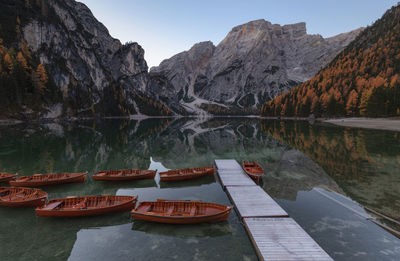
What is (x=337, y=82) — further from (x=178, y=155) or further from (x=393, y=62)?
(x=178, y=155)

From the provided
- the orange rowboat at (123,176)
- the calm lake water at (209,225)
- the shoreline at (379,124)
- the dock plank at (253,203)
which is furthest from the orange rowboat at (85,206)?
the shoreline at (379,124)

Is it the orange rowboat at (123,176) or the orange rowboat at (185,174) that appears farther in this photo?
the orange rowboat at (185,174)

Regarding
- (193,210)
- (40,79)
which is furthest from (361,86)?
(40,79)

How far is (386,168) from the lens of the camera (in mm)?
26969

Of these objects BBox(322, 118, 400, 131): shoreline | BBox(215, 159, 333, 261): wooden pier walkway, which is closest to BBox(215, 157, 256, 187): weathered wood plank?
BBox(215, 159, 333, 261): wooden pier walkway

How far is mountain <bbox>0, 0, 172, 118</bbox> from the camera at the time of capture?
9206 centimetres

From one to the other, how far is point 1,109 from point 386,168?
123369 mm

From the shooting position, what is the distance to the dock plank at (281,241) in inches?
408

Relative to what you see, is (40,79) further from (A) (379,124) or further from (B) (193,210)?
(A) (379,124)

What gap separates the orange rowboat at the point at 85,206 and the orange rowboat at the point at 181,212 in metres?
1.64

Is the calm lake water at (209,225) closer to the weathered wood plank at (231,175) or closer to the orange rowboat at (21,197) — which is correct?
the orange rowboat at (21,197)

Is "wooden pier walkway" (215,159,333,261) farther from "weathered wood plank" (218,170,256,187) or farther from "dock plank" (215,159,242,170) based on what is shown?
"dock plank" (215,159,242,170)

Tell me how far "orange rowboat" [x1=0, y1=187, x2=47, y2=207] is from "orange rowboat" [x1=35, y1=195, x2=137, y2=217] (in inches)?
62.6

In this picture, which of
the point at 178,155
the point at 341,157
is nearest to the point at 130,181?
the point at 178,155
